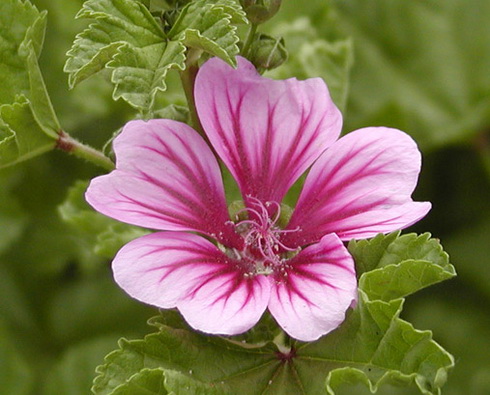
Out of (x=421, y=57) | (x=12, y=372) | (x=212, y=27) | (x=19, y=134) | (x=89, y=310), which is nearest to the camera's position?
(x=212, y=27)

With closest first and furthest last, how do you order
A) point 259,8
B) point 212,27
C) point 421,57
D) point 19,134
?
point 212,27 < point 259,8 < point 19,134 < point 421,57

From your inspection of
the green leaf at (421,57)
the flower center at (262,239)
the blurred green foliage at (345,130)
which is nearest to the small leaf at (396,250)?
the flower center at (262,239)

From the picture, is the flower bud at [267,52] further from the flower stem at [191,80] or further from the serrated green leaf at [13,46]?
the serrated green leaf at [13,46]

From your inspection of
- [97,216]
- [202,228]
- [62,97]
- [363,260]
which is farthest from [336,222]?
[62,97]

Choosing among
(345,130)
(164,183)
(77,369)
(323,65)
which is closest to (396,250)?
(164,183)

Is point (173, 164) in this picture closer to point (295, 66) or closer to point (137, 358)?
point (137, 358)

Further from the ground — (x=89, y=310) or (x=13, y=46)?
(x=13, y=46)

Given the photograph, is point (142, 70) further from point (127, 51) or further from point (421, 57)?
point (421, 57)
